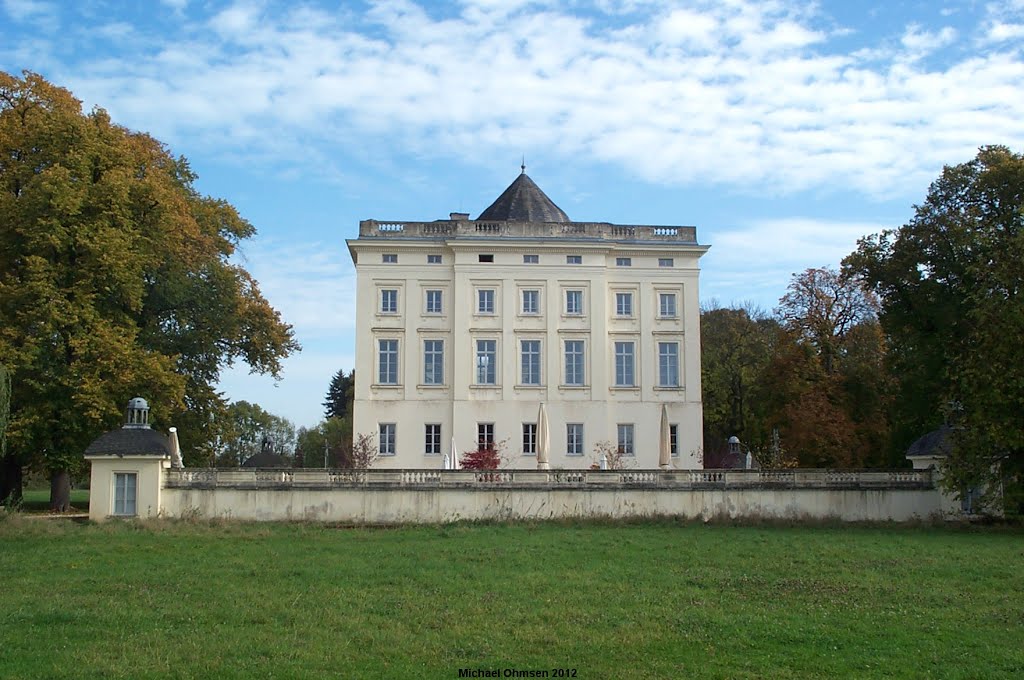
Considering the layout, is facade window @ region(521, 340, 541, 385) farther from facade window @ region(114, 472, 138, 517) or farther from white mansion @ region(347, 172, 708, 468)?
facade window @ region(114, 472, 138, 517)

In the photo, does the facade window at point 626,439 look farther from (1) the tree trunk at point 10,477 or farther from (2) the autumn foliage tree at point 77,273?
(1) the tree trunk at point 10,477

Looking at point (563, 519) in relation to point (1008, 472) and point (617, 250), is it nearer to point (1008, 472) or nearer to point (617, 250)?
point (1008, 472)

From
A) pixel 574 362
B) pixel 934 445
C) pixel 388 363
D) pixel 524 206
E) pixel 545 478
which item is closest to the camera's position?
pixel 545 478

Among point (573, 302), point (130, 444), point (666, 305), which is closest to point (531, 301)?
point (573, 302)

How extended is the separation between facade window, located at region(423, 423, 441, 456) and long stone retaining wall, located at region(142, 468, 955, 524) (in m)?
16.1

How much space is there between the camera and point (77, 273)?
31250 millimetres

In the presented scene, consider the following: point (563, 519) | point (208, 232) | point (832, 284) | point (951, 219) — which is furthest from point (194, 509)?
point (832, 284)

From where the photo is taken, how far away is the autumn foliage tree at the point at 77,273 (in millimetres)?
30156

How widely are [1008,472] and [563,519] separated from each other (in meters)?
11.4

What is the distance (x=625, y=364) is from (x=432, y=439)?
915 centimetres

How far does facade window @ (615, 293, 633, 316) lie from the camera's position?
152 ft

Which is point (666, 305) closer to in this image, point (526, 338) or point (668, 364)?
point (668, 364)

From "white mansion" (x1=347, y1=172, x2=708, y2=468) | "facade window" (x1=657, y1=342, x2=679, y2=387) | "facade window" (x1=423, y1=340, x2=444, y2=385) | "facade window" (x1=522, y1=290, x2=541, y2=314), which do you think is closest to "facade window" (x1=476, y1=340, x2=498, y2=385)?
"white mansion" (x1=347, y1=172, x2=708, y2=468)

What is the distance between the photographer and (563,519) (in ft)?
90.8
